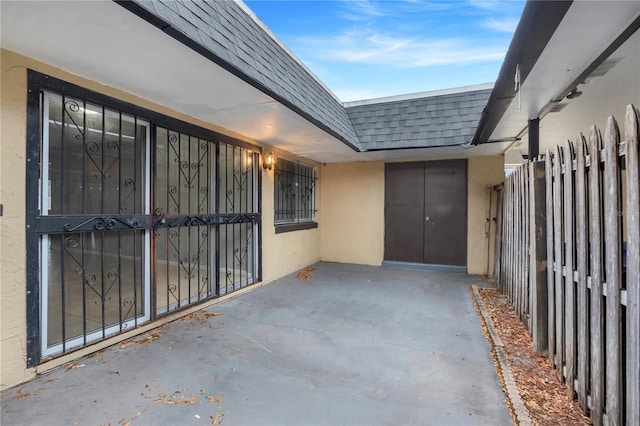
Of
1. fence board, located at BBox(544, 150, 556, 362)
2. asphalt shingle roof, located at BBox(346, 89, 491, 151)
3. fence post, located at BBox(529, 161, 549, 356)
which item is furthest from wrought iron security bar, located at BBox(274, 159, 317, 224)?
fence board, located at BBox(544, 150, 556, 362)

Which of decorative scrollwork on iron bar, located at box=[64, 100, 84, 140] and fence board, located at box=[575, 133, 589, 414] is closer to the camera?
fence board, located at box=[575, 133, 589, 414]

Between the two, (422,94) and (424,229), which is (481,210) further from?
(422,94)

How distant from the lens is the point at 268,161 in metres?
5.70

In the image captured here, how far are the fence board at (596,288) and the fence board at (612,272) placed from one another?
0.08 metres

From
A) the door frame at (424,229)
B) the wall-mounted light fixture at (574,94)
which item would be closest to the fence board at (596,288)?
the wall-mounted light fixture at (574,94)

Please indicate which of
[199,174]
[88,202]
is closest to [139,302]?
[88,202]

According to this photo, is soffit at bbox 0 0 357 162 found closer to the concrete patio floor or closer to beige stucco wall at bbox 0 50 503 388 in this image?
beige stucco wall at bbox 0 50 503 388

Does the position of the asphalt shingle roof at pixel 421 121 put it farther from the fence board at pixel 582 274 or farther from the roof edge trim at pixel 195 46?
the fence board at pixel 582 274

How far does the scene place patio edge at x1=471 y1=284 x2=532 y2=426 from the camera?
204 centimetres

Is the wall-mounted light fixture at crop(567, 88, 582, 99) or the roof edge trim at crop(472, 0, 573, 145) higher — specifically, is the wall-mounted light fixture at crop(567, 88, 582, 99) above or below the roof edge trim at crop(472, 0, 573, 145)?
above

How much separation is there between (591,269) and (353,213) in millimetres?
5989

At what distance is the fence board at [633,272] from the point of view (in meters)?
1.46

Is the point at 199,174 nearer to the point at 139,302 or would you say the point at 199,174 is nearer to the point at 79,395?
the point at 139,302

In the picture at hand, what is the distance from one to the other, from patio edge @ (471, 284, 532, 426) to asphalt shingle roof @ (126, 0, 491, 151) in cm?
337
